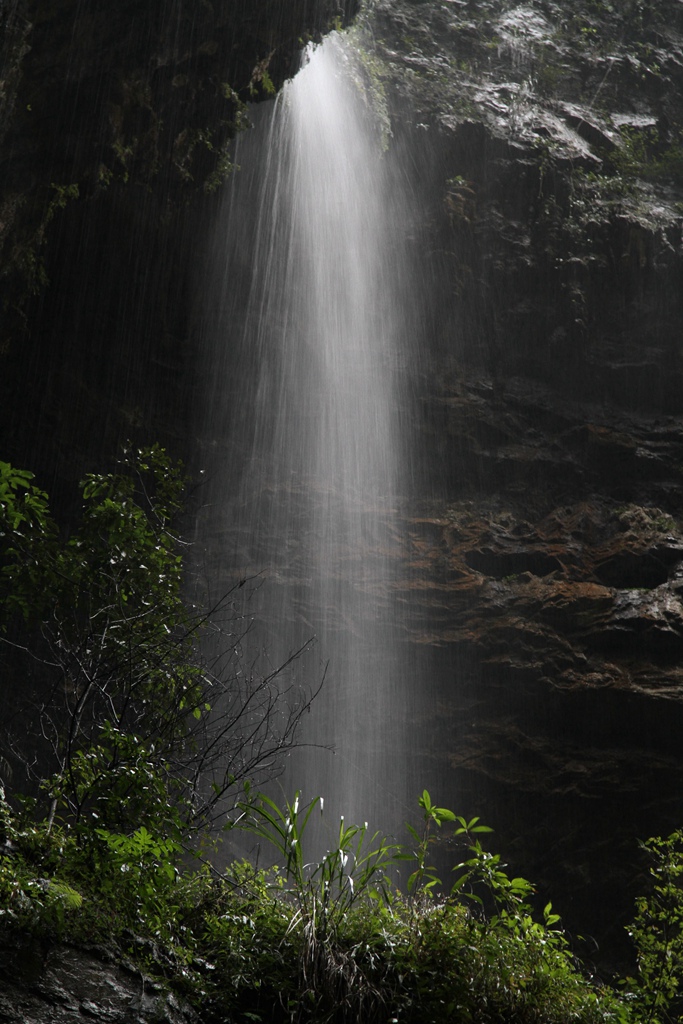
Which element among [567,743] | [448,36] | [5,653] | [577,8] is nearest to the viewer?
[5,653]

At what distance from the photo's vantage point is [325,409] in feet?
40.6

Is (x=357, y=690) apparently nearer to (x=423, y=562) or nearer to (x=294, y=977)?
(x=423, y=562)

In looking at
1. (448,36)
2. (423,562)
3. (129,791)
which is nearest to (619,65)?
(448,36)

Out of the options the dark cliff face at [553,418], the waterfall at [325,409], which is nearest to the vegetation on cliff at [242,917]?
the dark cliff face at [553,418]

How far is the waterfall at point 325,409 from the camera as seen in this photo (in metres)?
11.1

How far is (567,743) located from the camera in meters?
10.4

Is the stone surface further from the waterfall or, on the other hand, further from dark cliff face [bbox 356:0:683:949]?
the waterfall

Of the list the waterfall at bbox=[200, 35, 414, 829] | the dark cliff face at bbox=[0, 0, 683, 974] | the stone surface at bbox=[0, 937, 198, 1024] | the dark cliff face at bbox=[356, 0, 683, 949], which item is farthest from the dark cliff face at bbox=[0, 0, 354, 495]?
the stone surface at bbox=[0, 937, 198, 1024]

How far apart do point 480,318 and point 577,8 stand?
6.85 m

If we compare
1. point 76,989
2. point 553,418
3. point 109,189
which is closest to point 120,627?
point 76,989

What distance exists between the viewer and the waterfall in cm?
1106

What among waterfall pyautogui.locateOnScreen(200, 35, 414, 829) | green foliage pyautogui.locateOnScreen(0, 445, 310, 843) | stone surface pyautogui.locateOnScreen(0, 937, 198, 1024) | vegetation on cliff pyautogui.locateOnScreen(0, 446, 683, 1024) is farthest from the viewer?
waterfall pyautogui.locateOnScreen(200, 35, 414, 829)

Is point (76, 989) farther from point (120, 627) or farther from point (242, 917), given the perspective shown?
point (120, 627)

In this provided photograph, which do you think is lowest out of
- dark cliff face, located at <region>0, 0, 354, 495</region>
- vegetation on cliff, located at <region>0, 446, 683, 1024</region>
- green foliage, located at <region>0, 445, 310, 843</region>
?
vegetation on cliff, located at <region>0, 446, 683, 1024</region>
